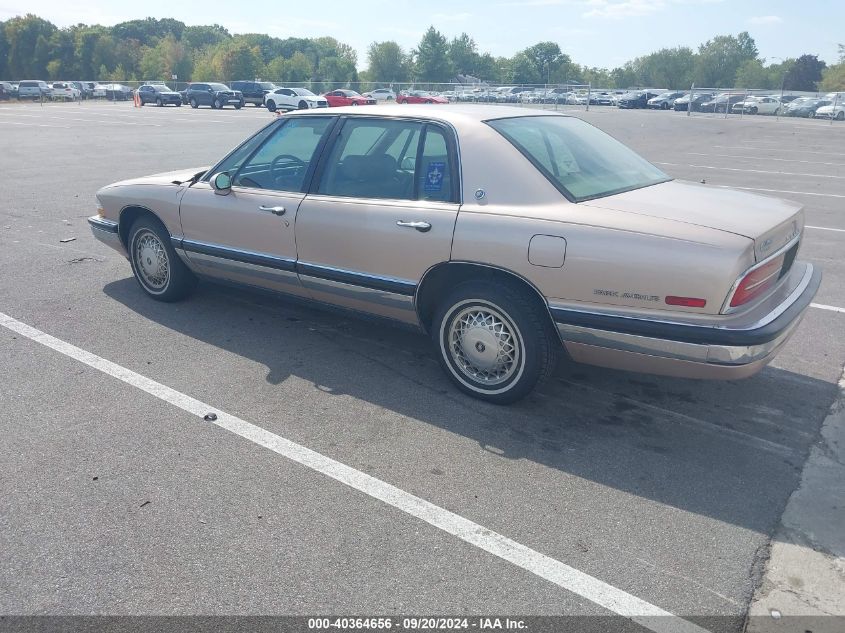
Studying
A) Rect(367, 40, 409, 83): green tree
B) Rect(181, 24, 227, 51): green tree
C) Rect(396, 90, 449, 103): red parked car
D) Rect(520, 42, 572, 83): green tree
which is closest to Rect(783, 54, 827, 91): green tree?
Rect(520, 42, 572, 83): green tree

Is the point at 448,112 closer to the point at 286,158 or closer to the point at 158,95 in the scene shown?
the point at 286,158

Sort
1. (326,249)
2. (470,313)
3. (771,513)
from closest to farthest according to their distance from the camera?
(771,513), (470,313), (326,249)

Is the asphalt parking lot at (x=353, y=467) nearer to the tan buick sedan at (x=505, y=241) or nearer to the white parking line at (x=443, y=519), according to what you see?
the white parking line at (x=443, y=519)

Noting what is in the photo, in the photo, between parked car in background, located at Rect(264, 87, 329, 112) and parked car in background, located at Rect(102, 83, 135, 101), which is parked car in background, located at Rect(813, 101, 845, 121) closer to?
parked car in background, located at Rect(264, 87, 329, 112)

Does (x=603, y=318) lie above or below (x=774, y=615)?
above

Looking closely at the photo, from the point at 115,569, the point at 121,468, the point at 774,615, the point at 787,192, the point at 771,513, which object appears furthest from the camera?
the point at 787,192

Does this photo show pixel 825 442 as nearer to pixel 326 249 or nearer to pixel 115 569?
pixel 326 249

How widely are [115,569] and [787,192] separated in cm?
1262

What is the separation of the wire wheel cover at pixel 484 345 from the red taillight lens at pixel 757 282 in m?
1.15

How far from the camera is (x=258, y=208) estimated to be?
500cm

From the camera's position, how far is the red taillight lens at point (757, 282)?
349 cm

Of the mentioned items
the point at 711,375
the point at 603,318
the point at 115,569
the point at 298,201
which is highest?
the point at 298,201

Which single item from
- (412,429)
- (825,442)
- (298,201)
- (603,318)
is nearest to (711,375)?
(603,318)

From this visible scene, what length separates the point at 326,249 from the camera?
185 inches
